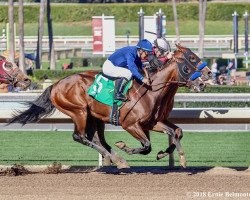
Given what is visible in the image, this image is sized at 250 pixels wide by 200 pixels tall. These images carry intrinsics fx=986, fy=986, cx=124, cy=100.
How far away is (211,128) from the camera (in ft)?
59.8

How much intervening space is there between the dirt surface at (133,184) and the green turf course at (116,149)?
1.63 meters

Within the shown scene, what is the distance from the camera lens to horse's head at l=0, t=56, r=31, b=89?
1180cm

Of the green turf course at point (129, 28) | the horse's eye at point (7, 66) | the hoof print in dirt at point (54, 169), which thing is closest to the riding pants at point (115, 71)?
the horse's eye at point (7, 66)

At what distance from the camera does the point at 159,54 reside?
12.1m

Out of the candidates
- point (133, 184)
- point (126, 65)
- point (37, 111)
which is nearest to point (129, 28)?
point (37, 111)

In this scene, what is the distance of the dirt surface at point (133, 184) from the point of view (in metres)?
10.1

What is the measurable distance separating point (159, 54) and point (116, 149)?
12.4ft

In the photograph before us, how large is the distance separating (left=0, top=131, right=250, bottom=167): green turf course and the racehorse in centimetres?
124

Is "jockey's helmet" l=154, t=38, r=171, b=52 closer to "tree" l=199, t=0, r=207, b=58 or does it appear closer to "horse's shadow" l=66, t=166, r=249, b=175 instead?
"horse's shadow" l=66, t=166, r=249, b=175

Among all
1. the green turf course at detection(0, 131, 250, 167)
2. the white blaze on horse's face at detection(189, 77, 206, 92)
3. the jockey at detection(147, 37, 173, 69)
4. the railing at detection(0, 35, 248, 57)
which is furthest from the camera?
the railing at detection(0, 35, 248, 57)

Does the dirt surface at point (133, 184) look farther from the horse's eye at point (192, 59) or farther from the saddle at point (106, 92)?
the horse's eye at point (192, 59)

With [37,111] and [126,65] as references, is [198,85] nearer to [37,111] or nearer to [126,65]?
[126,65]

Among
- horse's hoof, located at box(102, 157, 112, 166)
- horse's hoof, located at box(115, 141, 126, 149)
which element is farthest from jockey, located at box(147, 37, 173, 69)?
horse's hoof, located at box(102, 157, 112, 166)

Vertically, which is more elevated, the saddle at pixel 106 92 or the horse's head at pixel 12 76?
the horse's head at pixel 12 76
